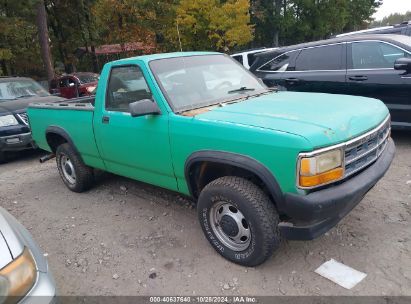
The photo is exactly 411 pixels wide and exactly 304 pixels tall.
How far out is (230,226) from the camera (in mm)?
3271

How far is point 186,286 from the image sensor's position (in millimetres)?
3135

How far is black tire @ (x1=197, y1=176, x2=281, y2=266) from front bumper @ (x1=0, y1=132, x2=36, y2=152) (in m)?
5.43

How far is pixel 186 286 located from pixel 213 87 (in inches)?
78.8

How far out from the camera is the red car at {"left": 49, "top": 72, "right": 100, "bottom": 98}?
541 inches

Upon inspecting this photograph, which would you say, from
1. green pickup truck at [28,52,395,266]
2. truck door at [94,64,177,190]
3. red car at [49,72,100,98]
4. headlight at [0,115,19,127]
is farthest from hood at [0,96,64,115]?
red car at [49,72,100,98]

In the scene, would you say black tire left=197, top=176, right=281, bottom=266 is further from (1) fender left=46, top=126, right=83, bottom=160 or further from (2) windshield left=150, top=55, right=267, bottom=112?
(1) fender left=46, top=126, right=83, bottom=160

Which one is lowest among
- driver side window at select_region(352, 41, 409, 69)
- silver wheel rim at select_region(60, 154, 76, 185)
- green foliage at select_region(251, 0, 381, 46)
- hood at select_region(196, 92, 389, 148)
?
silver wheel rim at select_region(60, 154, 76, 185)

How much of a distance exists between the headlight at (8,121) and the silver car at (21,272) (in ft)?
18.2

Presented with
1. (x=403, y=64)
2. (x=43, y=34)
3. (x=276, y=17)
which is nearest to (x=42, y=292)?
(x=403, y=64)

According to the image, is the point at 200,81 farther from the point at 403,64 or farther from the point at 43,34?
the point at 43,34

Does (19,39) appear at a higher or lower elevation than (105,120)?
higher

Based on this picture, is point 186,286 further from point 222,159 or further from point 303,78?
point 303,78

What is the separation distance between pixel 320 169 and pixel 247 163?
55 cm

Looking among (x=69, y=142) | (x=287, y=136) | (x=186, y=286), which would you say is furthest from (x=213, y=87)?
(x=69, y=142)
